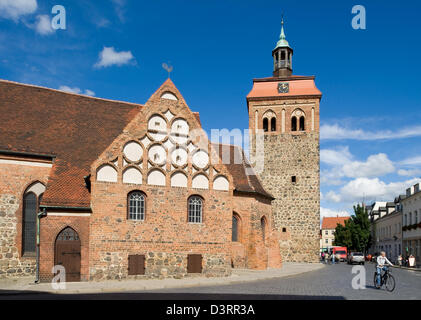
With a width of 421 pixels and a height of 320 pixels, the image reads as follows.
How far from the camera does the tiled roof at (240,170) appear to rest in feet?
98.0

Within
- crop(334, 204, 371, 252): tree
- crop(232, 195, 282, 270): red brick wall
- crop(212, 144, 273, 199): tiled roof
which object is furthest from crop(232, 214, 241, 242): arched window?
crop(334, 204, 371, 252): tree

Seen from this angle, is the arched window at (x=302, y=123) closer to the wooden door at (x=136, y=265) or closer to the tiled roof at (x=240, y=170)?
the tiled roof at (x=240, y=170)

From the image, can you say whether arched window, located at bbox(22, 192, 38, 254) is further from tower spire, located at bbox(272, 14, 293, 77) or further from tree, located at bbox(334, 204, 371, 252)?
tree, located at bbox(334, 204, 371, 252)

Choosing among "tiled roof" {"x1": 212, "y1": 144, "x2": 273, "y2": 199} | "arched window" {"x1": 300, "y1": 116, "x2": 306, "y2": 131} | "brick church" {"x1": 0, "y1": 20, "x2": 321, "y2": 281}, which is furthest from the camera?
"arched window" {"x1": 300, "y1": 116, "x2": 306, "y2": 131}

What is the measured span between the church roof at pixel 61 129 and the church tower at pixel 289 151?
18.8 m

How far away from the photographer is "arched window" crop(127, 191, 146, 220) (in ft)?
70.7

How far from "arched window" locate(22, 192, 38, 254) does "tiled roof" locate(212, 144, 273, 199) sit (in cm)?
1282

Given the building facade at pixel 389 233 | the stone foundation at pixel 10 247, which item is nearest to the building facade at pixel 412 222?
the building facade at pixel 389 233

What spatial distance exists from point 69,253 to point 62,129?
7.63 m

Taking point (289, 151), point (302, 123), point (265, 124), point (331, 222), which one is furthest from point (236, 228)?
point (331, 222)

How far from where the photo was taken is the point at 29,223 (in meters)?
21.8
